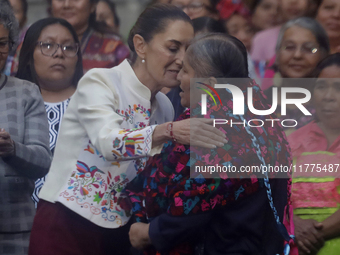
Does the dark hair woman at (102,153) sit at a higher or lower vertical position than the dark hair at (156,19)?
lower

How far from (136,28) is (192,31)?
29 cm

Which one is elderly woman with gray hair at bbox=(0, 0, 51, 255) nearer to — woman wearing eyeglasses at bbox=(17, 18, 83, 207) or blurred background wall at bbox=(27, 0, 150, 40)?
woman wearing eyeglasses at bbox=(17, 18, 83, 207)

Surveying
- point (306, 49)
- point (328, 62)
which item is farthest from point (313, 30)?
point (328, 62)

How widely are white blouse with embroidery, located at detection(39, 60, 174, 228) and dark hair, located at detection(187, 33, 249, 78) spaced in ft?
1.13

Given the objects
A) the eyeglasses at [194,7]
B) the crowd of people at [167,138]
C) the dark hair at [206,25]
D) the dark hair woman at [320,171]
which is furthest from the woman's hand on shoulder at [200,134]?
the eyeglasses at [194,7]

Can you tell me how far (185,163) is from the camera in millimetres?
1753

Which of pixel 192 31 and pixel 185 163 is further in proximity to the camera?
pixel 192 31

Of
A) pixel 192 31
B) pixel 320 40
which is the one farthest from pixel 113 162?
pixel 320 40

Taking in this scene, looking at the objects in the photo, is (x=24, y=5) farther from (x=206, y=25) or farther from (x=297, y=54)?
(x=297, y=54)

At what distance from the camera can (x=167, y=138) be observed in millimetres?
1833

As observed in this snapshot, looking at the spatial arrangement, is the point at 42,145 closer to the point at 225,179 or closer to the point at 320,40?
the point at 225,179

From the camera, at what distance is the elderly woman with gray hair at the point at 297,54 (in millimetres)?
2508

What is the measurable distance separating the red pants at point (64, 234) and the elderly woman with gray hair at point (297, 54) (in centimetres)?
115

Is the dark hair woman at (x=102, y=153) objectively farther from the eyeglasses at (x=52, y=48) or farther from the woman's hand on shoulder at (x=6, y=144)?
the eyeglasses at (x=52, y=48)
